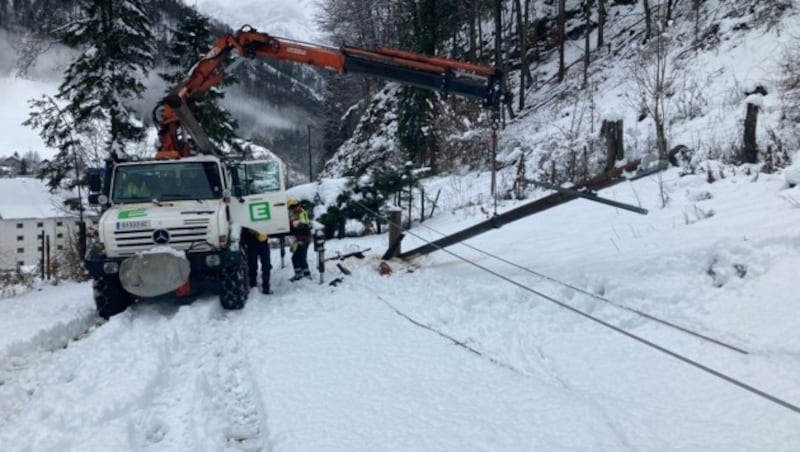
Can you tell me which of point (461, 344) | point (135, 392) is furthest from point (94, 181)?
point (461, 344)

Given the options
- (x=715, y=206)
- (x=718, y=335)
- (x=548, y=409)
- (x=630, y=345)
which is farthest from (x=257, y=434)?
(x=715, y=206)

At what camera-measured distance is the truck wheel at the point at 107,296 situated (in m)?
7.44

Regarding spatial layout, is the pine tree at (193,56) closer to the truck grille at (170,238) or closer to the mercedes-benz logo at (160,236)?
the truck grille at (170,238)

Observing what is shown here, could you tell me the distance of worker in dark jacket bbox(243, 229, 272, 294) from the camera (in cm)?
883

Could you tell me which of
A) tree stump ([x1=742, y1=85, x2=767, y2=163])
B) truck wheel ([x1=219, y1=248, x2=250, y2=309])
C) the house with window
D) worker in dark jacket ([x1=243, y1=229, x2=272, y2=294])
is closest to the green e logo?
worker in dark jacket ([x1=243, y1=229, x2=272, y2=294])

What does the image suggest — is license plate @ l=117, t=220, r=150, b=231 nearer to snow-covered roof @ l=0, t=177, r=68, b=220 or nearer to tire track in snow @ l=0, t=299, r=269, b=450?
tire track in snow @ l=0, t=299, r=269, b=450

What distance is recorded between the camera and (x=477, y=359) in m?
5.09

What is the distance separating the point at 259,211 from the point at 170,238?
7.53 ft

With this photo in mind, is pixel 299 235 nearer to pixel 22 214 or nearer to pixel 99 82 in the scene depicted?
pixel 99 82

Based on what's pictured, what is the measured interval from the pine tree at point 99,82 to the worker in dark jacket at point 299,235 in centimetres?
1136

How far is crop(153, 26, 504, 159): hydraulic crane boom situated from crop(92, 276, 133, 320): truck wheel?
7.75ft

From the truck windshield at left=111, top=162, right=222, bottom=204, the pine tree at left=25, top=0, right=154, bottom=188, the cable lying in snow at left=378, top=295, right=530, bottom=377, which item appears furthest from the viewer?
the pine tree at left=25, top=0, right=154, bottom=188

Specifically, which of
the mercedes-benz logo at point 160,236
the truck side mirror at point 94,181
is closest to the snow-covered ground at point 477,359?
the mercedes-benz logo at point 160,236

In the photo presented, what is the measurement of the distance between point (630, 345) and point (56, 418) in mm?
4709
